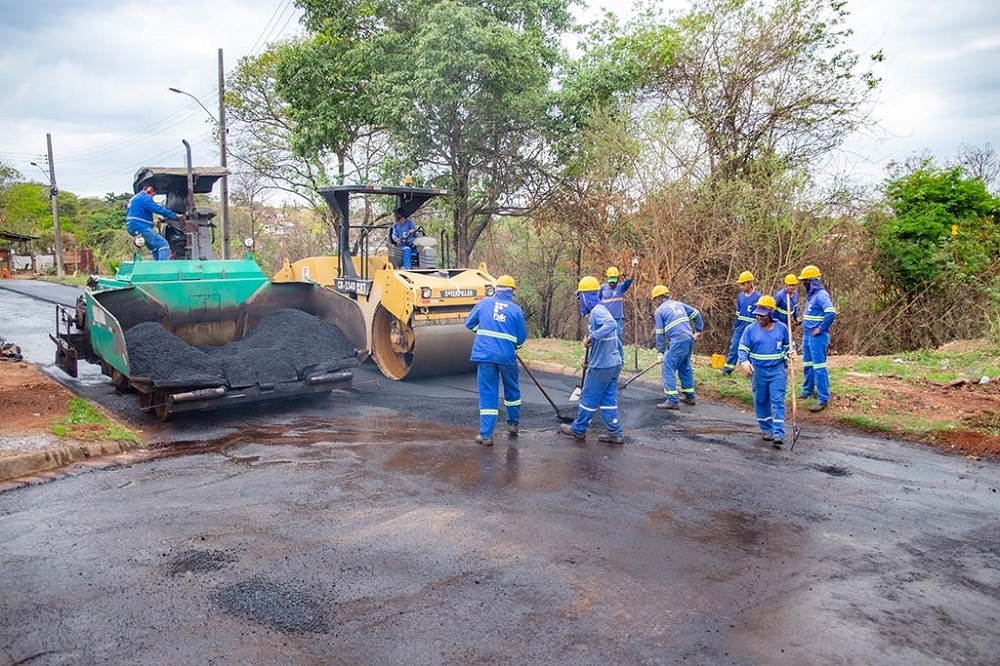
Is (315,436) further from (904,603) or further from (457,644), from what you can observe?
(904,603)

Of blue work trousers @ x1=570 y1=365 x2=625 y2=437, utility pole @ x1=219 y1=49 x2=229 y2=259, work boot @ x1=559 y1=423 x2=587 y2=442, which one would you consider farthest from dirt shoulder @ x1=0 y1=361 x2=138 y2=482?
utility pole @ x1=219 y1=49 x2=229 y2=259

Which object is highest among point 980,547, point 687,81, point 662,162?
point 687,81

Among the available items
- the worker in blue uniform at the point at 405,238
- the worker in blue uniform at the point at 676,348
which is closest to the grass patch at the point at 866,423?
the worker in blue uniform at the point at 676,348

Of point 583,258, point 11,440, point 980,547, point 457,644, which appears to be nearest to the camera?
point 457,644

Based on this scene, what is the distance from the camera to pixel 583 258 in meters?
14.8

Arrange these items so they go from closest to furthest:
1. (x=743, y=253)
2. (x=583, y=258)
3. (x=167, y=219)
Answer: (x=167, y=219) → (x=743, y=253) → (x=583, y=258)

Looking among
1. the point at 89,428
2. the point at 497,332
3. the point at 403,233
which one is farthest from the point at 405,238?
the point at 89,428

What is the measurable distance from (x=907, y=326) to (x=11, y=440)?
13.4 metres

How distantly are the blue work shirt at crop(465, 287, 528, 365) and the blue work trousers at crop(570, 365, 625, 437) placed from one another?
2.53 ft

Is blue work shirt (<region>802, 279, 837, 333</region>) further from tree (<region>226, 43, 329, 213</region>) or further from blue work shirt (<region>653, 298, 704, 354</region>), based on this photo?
tree (<region>226, 43, 329, 213</region>)

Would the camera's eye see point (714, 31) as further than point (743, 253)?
Yes

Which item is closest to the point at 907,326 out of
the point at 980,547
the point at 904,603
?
the point at 980,547

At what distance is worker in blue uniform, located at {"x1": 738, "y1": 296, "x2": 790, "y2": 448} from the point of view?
6.83 metres

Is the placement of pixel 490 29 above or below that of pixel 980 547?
above
